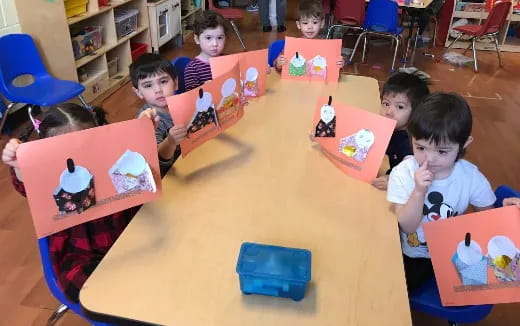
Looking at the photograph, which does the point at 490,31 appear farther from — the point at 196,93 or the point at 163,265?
the point at 163,265

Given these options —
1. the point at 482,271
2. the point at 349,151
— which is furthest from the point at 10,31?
the point at 482,271

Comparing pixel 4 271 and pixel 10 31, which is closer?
pixel 4 271

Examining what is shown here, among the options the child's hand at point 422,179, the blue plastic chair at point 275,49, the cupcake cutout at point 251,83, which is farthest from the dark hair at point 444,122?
the blue plastic chair at point 275,49

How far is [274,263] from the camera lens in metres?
0.80

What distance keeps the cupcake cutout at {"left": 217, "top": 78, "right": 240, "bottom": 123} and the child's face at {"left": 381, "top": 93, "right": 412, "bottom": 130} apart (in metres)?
0.63

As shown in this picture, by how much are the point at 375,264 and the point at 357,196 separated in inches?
10.9

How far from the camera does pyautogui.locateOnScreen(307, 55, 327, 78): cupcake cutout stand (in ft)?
6.48

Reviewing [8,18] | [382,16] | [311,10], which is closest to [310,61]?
[311,10]

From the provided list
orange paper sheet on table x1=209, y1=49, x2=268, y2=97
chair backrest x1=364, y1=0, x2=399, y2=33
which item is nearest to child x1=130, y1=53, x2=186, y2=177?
orange paper sheet on table x1=209, y1=49, x2=268, y2=97

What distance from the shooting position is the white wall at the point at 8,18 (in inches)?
109

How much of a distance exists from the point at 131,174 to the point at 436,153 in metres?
0.78

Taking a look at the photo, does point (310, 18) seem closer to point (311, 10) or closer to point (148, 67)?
point (311, 10)

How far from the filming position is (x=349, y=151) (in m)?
1.26

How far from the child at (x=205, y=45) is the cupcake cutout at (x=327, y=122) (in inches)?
33.5
